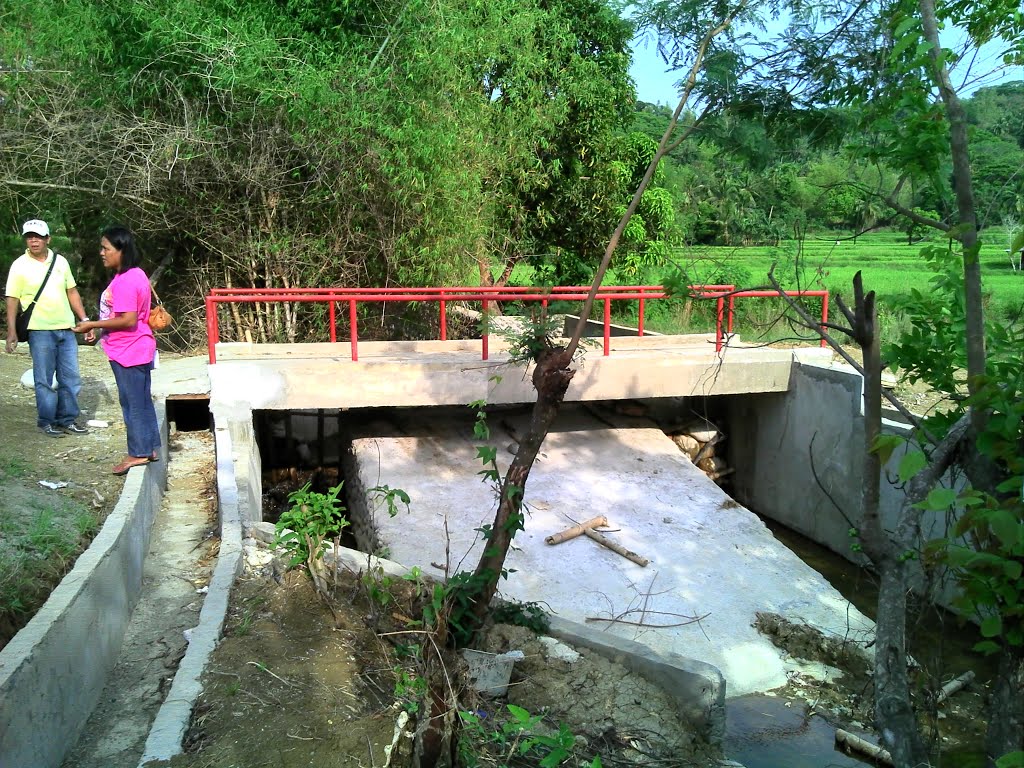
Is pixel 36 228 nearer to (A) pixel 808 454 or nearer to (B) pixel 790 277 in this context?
(A) pixel 808 454

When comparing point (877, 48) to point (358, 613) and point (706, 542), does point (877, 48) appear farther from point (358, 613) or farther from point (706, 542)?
point (706, 542)

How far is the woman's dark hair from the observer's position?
520 cm

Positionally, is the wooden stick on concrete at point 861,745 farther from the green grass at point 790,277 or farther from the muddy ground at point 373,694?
the green grass at point 790,277

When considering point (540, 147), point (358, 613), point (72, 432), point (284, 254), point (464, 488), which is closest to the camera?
point (358, 613)

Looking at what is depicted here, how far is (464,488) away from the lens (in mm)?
9180

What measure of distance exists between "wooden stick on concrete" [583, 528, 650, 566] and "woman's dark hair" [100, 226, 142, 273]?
4851 millimetres

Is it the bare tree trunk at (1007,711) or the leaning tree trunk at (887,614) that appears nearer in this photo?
the bare tree trunk at (1007,711)

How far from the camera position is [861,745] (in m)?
5.62

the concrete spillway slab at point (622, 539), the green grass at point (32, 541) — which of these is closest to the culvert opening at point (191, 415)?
the concrete spillway slab at point (622, 539)

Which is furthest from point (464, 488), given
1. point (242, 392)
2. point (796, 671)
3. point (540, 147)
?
point (540, 147)

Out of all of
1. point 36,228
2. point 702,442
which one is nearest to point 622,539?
point 702,442

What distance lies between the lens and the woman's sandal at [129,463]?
18.0 ft

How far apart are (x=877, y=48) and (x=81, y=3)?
9193 mm

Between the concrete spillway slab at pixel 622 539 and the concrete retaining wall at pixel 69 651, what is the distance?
2313 mm
